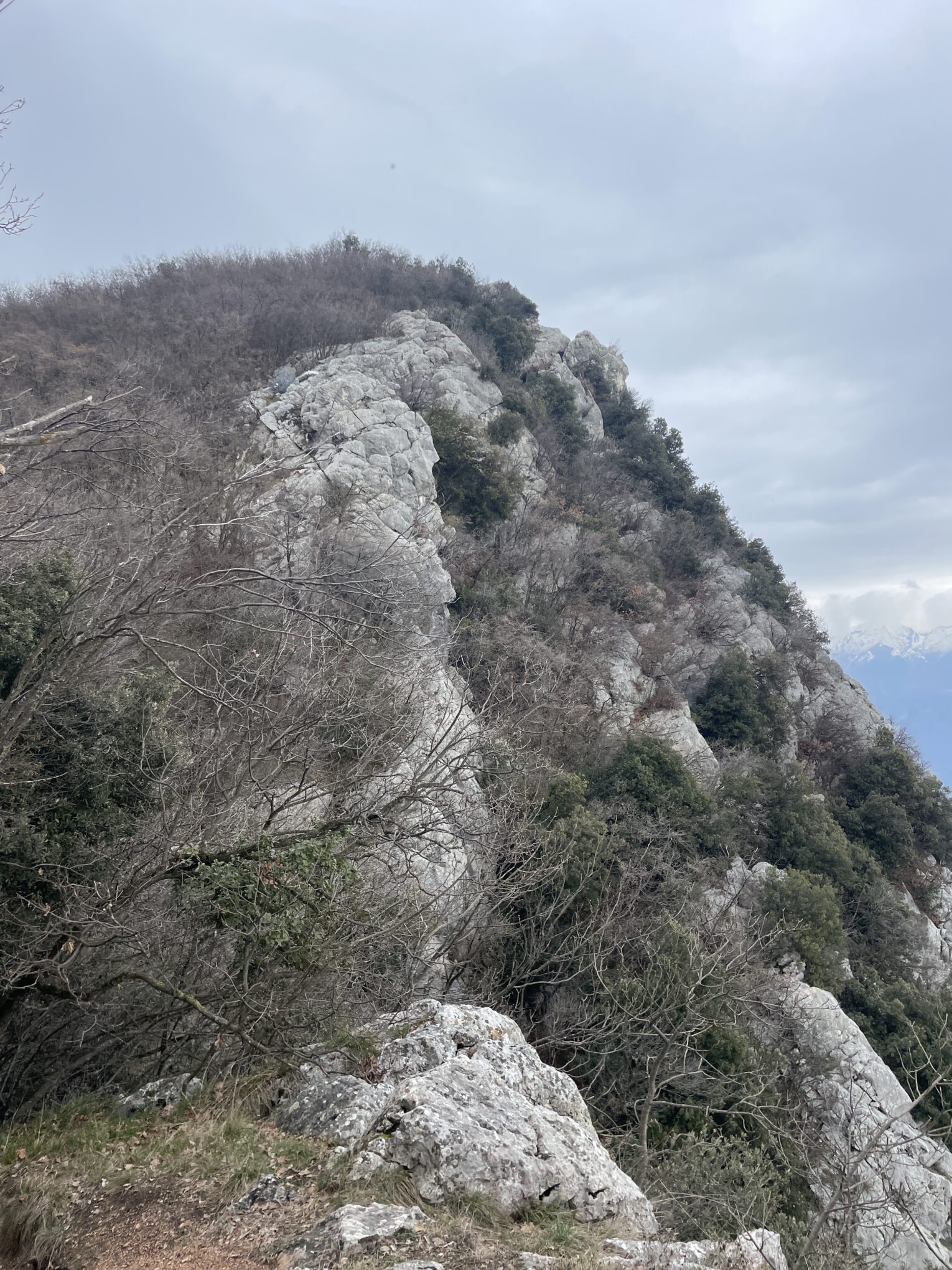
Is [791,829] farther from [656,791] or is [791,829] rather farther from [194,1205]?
[194,1205]

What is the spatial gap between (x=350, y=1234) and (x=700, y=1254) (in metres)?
1.94

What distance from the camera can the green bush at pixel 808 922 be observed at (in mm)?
13953

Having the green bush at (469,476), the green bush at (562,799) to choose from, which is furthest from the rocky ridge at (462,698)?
the green bush at (562,799)

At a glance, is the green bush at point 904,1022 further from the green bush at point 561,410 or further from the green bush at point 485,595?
the green bush at point 561,410

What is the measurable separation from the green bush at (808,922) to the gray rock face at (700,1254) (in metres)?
11.0

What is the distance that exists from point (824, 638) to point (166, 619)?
27.9 m

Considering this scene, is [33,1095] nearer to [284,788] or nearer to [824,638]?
[284,788]

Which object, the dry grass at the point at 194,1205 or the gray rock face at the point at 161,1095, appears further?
the gray rock face at the point at 161,1095

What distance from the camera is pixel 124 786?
6.84 metres

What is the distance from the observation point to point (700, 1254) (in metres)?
3.63

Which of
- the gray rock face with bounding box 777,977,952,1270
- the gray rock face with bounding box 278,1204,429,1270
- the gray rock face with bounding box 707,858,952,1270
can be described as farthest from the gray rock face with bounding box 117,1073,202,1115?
the gray rock face with bounding box 707,858,952,1270

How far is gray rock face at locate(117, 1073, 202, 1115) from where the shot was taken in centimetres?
552

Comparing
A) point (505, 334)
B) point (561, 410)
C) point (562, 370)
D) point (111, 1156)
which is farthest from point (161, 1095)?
point (562, 370)

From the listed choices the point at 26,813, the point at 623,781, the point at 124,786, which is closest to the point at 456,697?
the point at 623,781
